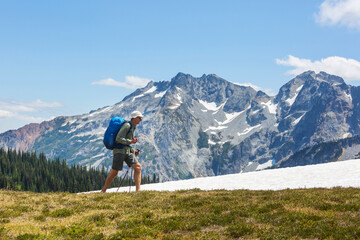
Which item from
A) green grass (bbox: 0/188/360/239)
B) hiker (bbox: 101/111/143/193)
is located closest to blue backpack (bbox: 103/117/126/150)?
hiker (bbox: 101/111/143/193)

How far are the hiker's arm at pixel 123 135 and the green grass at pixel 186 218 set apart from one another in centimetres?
351

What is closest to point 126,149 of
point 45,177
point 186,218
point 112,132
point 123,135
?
point 123,135

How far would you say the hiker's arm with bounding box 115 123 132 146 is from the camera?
17.5 meters

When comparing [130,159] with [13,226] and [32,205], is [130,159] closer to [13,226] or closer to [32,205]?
[32,205]

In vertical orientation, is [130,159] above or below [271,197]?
above

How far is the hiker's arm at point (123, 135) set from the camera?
687 inches

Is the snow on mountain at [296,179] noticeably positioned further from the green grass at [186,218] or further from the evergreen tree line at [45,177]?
the evergreen tree line at [45,177]

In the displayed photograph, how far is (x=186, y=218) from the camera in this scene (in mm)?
11531

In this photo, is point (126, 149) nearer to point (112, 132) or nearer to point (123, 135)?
point (123, 135)

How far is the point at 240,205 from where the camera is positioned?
13.1 m

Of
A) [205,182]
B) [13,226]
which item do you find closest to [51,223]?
[13,226]

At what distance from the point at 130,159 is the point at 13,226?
859 centimetres

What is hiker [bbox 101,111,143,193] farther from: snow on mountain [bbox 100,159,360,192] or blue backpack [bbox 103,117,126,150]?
snow on mountain [bbox 100,159,360,192]

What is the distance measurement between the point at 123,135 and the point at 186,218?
7527 mm
